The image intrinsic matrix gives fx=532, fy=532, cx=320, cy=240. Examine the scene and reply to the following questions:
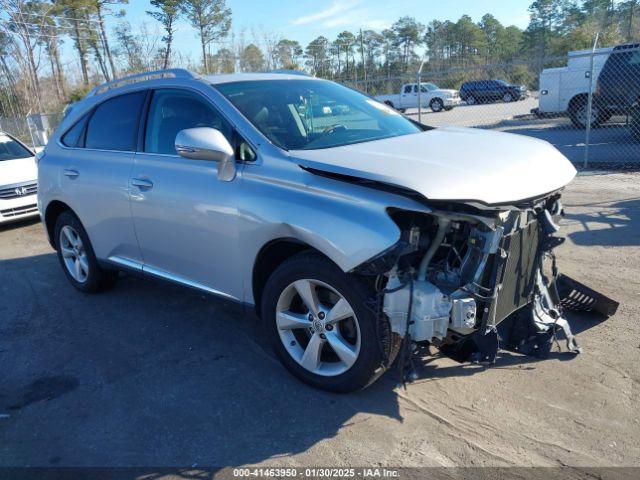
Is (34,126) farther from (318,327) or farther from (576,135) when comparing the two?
(318,327)

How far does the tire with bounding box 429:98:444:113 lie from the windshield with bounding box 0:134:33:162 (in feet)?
87.8

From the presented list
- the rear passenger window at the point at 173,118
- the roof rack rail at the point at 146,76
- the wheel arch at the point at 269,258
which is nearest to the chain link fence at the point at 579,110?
the roof rack rail at the point at 146,76

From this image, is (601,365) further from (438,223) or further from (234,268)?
(234,268)

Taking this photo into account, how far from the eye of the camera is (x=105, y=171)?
4.57 meters

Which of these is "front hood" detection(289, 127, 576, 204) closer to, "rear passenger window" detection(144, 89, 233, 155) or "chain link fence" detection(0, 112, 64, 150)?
"rear passenger window" detection(144, 89, 233, 155)

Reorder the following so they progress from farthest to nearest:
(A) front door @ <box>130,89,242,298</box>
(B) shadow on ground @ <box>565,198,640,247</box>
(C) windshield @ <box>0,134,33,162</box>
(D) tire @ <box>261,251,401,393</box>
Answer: (C) windshield @ <box>0,134,33,162</box> < (B) shadow on ground @ <box>565,198,640,247</box> < (A) front door @ <box>130,89,242,298</box> < (D) tire @ <box>261,251,401,393</box>

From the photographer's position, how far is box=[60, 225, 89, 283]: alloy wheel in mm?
5312

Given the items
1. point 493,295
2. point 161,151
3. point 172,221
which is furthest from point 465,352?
point 161,151

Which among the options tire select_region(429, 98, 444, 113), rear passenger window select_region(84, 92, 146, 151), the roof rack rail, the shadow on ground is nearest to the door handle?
rear passenger window select_region(84, 92, 146, 151)

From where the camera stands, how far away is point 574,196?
800 centimetres

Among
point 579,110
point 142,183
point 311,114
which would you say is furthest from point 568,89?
point 142,183

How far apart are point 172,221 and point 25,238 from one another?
540 cm

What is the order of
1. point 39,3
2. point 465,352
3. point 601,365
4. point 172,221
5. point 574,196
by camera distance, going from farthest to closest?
point 39,3
point 574,196
point 172,221
point 601,365
point 465,352

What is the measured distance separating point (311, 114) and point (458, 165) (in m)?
1.46
